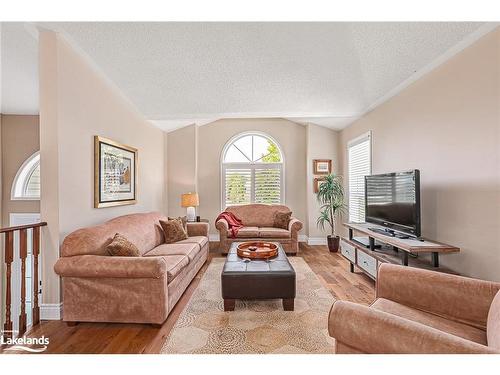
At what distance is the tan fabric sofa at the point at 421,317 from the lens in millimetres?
1187

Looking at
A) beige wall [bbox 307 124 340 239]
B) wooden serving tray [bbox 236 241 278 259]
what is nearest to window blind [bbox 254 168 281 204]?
beige wall [bbox 307 124 340 239]

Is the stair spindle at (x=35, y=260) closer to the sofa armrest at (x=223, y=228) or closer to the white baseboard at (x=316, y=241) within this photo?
the sofa armrest at (x=223, y=228)

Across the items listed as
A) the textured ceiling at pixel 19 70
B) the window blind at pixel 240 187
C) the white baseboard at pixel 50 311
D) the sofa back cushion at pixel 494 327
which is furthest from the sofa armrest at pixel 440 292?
the window blind at pixel 240 187

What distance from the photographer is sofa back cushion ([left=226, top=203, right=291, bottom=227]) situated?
5785 millimetres

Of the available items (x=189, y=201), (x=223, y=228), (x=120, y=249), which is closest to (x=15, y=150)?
(x=189, y=201)

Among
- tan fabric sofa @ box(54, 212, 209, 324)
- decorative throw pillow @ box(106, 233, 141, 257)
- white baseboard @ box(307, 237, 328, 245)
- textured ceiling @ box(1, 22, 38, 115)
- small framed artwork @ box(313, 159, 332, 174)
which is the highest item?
textured ceiling @ box(1, 22, 38, 115)

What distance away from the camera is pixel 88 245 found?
2.52 metres

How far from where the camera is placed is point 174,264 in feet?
9.33

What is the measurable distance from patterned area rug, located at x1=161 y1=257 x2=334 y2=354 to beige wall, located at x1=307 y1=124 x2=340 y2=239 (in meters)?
2.83

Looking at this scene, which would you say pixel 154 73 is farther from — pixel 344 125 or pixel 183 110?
pixel 344 125

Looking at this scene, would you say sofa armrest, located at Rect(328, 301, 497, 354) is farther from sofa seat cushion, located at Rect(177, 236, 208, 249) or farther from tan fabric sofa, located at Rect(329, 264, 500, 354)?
sofa seat cushion, located at Rect(177, 236, 208, 249)

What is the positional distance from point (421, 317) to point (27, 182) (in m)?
5.70

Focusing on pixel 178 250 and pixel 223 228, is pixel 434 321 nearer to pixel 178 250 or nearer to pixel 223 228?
pixel 178 250

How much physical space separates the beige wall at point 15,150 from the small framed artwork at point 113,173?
5.68ft
